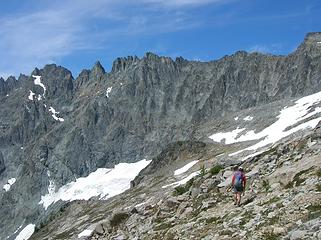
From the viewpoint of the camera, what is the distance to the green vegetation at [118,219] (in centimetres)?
3866

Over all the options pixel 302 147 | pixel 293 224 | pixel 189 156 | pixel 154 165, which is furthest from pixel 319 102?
pixel 293 224

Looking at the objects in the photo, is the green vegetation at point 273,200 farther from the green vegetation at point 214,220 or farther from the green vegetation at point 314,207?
the green vegetation at point 314,207

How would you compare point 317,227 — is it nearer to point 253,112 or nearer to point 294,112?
point 294,112

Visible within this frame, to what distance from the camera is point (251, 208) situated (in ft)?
81.2

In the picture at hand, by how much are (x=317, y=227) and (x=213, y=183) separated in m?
17.2

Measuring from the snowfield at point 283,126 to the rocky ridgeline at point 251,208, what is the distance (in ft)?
267

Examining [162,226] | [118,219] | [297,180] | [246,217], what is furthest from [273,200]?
[118,219]

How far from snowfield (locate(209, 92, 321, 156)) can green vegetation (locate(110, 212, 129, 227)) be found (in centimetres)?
8035

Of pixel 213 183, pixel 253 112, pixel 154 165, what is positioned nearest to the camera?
pixel 213 183

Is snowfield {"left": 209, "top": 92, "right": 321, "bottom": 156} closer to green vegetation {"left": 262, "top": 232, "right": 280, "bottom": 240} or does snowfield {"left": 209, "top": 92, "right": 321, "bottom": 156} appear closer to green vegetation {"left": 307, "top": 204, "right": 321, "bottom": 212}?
green vegetation {"left": 307, "top": 204, "right": 321, "bottom": 212}

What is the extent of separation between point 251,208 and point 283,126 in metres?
116

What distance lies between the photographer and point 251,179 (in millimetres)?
32219

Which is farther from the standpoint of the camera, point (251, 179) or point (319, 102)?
point (319, 102)

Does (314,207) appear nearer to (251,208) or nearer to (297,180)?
(251,208)
